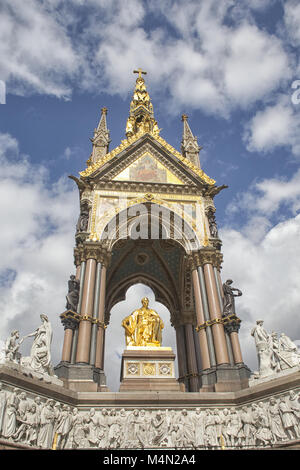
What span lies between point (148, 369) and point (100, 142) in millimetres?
14417

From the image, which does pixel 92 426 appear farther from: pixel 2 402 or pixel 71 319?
pixel 71 319

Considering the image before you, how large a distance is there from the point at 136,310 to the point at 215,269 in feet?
15.8

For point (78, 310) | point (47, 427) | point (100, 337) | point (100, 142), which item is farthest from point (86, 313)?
point (100, 142)

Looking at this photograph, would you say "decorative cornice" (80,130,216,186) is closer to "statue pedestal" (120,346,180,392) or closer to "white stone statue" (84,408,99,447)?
"statue pedestal" (120,346,180,392)

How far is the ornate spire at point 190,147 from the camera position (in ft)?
77.5

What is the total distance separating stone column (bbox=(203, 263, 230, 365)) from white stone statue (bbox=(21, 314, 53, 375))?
6654 mm

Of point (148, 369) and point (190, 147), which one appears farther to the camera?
point (190, 147)

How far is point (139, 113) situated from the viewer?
2953 cm

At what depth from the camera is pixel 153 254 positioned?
2502cm

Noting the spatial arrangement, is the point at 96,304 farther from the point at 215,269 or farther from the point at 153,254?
the point at 153,254

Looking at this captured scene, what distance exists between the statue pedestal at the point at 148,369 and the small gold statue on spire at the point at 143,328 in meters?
1.38

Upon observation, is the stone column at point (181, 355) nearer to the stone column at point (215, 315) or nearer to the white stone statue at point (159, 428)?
the stone column at point (215, 315)

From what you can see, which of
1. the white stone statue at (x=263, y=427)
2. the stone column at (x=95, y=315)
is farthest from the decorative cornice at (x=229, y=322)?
the stone column at (x=95, y=315)
